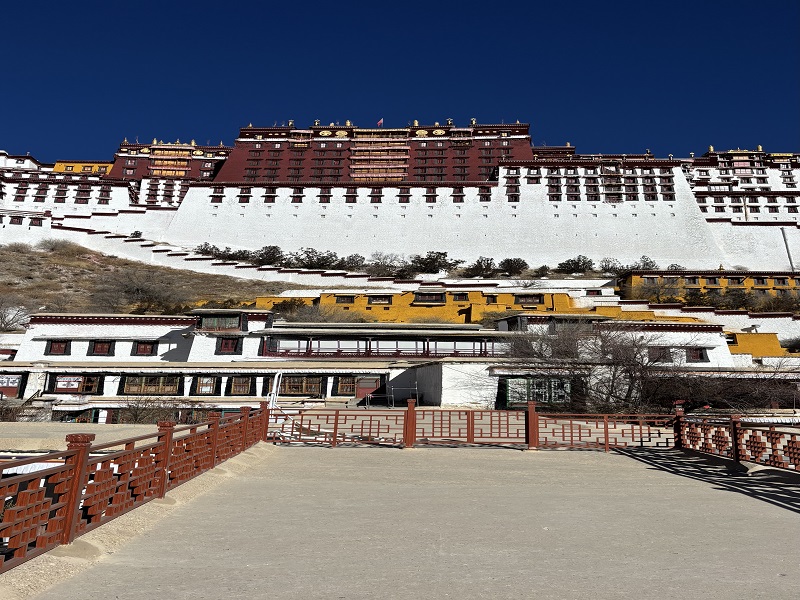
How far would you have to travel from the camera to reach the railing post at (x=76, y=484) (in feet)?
13.9

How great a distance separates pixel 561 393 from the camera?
2077 cm

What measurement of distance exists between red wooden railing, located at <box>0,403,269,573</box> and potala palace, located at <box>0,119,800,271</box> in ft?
164

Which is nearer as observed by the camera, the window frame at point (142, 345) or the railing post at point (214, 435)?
the railing post at point (214, 435)

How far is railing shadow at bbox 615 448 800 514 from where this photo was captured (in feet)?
24.3

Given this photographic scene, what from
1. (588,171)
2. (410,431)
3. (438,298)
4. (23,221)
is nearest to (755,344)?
(438,298)

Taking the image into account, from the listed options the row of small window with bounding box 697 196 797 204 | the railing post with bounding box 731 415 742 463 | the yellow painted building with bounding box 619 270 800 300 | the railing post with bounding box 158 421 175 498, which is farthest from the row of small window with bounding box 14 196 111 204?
the row of small window with bounding box 697 196 797 204

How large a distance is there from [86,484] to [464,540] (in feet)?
10.9

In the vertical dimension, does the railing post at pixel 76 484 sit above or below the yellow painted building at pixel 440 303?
below

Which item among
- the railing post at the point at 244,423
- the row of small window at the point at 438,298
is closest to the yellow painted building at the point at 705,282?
the row of small window at the point at 438,298

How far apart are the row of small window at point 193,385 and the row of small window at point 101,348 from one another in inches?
133

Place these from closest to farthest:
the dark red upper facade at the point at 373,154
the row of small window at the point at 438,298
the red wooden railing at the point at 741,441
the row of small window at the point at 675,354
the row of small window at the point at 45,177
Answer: the red wooden railing at the point at 741,441, the row of small window at the point at 675,354, the row of small window at the point at 438,298, the row of small window at the point at 45,177, the dark red upper facade at the point at 373,154

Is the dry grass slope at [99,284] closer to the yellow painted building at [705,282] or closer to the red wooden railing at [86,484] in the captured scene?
the yellow painted building at [705,282]

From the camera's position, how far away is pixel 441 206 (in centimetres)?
6075

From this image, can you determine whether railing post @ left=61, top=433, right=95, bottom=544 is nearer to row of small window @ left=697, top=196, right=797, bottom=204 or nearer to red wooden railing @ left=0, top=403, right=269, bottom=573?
red wooden railing @ left=0, top=403, right=269, bottom=573
